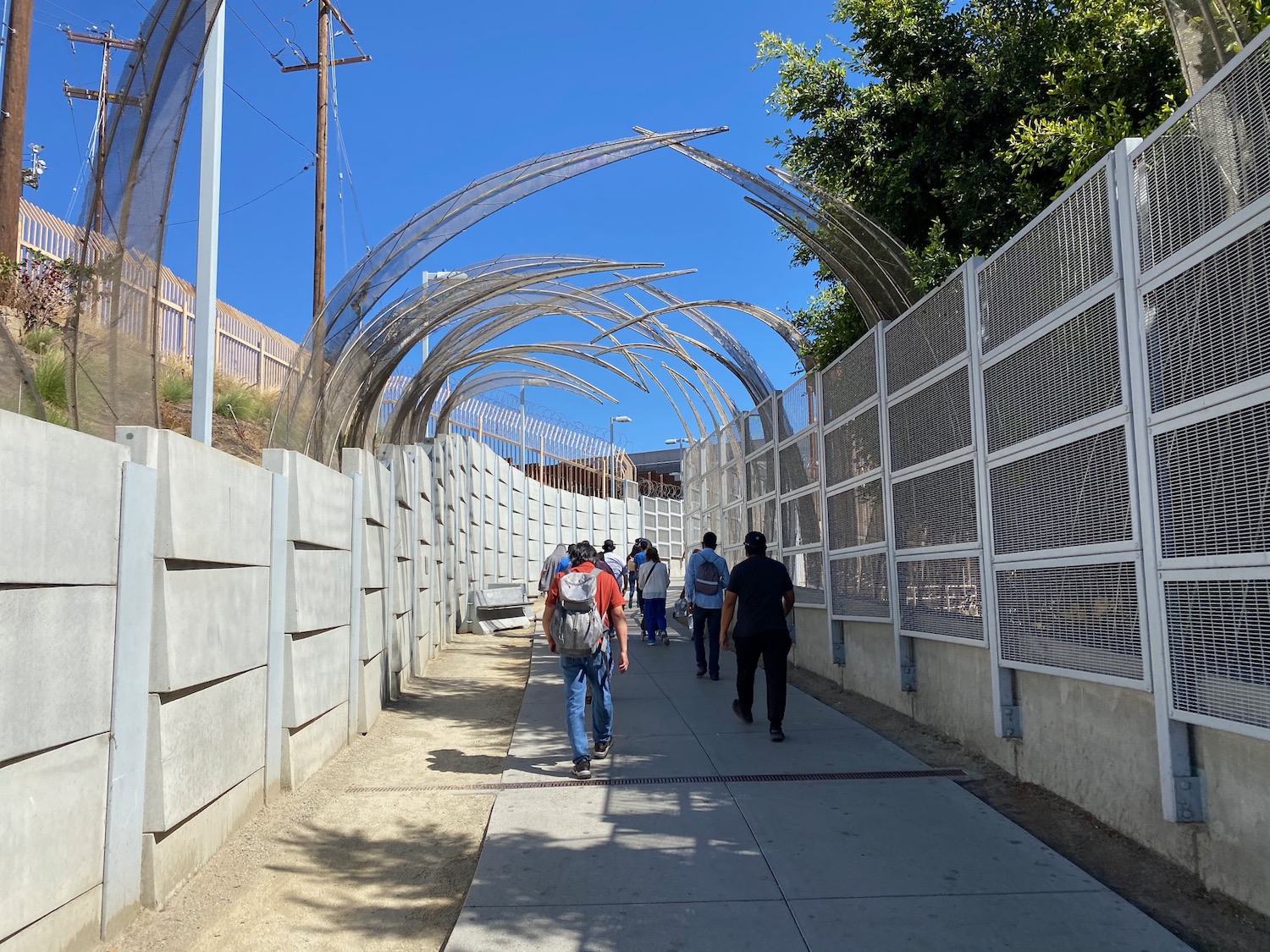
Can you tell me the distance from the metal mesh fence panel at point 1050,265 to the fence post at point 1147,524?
0.15 metres

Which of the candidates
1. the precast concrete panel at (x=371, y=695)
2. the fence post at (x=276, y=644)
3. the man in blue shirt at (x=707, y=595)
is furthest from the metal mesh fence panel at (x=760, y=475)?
the fence post at (x=276, y=644)

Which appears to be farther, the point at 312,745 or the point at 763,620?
the point at 763,620

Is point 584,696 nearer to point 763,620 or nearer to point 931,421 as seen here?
point 763,620

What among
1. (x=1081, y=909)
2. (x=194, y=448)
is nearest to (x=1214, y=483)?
(x=1081, y=909)

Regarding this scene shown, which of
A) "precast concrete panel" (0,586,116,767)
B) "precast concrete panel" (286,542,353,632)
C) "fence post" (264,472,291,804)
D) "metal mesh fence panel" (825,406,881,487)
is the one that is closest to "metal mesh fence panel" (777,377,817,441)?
"metal mesh fence panel" (825,406,881,487)

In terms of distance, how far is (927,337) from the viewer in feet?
24.2

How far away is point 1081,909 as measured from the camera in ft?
13.4

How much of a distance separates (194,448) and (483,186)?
517 cm

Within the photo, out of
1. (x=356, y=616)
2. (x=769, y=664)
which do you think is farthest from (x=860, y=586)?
(x=356, y=616)

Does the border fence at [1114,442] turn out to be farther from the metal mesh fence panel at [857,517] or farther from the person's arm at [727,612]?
the person's arm at [727,612]

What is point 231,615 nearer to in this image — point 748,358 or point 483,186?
point 483,186

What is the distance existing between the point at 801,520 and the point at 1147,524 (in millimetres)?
6815

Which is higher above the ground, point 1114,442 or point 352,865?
point 1114,442

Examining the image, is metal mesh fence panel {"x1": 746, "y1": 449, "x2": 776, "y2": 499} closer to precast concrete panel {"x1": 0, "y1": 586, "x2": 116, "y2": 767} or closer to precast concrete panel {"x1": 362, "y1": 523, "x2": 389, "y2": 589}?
precast concrete panel {"x1": 362, "y1": 523, "x2": 389, "y2": 589}
